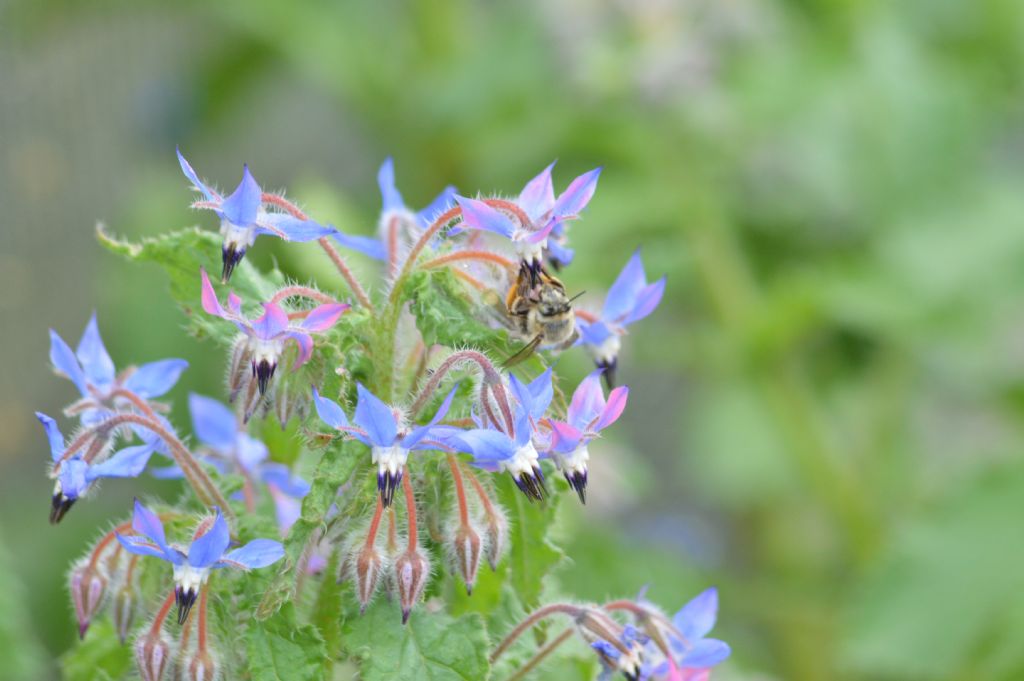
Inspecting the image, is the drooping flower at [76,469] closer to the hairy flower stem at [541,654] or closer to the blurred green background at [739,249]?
the hairy flower stem at [541,654]

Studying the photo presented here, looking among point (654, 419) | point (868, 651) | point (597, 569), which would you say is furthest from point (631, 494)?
point (654, 419)

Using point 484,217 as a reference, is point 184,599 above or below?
below

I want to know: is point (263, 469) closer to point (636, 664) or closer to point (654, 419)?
point (636, 664)

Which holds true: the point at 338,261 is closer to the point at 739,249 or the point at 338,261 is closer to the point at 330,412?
the point at 330,412

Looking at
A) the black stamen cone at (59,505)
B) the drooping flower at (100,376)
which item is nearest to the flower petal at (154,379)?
the drooping flower at (100,376)

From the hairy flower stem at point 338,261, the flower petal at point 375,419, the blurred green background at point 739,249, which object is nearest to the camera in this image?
the flower petal at point 375,419

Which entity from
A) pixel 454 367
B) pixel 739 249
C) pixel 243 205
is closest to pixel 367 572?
pixel 454 367

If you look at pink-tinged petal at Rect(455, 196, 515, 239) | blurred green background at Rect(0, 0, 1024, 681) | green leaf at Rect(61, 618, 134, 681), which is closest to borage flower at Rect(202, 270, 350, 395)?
pink-tinged petal at Rect(455, 196, 515, 239)
